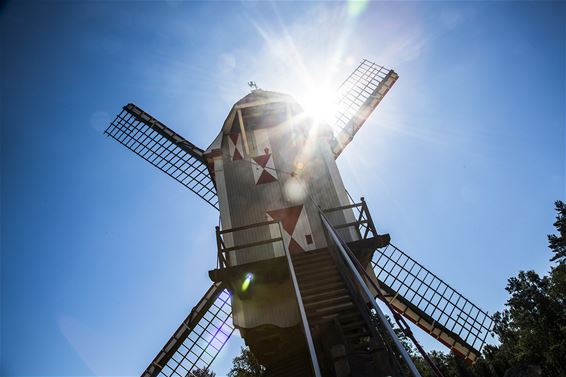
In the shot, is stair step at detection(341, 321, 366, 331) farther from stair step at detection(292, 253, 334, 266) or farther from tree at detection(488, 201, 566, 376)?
tree at detection(488, 201, 566, 376)

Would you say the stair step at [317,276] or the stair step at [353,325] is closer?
the stair step at [353,325]

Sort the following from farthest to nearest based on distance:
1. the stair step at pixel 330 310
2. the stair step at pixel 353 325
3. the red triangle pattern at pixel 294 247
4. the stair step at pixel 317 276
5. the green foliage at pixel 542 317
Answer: the green foliage at pixel 542 317, the red triangle pattern at pixel 294 247, the stair step at pixel 317 276, the stair step at pixel 330 310, the stair step at pixel 353 325

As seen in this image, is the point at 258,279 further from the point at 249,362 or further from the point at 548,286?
the point at 548,286

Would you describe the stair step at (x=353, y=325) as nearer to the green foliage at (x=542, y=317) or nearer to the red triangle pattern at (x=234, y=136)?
the red triangle pattern at (x=234, y=136)

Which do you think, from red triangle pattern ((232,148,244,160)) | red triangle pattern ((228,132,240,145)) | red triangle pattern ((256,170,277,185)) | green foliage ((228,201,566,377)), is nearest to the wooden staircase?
red triangle pattern ((256,170,277,185))

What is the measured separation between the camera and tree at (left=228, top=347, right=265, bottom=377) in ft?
119

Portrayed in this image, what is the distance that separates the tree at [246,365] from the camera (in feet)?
119

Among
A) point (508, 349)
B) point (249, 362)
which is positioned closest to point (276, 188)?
point (249, 362)

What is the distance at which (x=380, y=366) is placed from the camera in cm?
475

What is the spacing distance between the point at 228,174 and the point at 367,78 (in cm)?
851

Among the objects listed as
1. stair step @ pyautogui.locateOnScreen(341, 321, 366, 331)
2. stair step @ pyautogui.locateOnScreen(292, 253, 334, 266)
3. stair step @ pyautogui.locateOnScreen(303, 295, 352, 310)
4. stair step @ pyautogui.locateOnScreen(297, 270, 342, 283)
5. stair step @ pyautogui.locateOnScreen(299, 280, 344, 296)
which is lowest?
stair step @ pyautogui.locateOnScreen(341, 321, 366, 331)

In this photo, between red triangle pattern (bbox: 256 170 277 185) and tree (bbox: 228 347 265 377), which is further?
tree (bbox: 228 347 265 377)

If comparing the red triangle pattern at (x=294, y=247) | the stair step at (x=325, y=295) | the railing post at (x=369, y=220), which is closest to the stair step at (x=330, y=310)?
the stair step at (x=325, y=295)

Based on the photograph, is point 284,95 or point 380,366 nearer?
point 380,366
